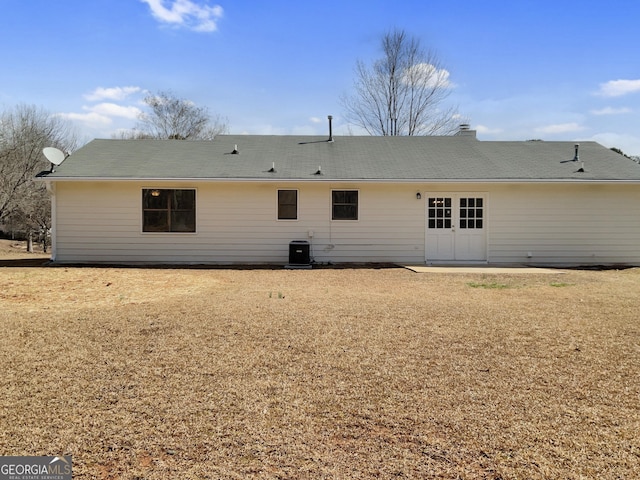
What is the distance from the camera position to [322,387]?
3.40m

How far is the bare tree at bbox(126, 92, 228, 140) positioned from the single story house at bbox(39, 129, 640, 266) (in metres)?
19.8

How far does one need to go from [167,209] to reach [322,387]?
10.1m

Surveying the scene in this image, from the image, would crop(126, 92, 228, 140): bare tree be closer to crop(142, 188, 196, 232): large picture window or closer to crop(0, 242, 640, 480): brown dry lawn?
crop(142, 188, 196, 232): large picture window

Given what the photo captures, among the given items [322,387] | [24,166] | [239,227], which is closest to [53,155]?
[239,227]

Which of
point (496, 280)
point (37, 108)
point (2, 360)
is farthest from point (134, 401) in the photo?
point (37, 108)

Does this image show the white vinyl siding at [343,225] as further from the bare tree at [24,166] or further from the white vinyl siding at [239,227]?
the bare tree at [24,166]

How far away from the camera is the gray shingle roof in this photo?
12.0 m

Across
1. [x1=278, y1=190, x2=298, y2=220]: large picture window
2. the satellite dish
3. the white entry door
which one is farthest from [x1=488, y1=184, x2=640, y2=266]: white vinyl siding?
the satellite dish

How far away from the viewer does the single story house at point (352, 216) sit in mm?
12055

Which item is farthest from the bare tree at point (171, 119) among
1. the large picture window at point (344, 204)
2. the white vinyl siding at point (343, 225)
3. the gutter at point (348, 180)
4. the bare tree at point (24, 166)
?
the large picture window at point (344, 204)

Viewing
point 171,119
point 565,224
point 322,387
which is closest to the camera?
point 322,387

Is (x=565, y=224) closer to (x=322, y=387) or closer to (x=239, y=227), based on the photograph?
(x=239, y=227)

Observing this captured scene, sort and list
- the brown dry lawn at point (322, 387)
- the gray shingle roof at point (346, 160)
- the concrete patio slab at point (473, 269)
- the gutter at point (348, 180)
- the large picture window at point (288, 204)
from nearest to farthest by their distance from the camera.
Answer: the brown dry lawn at point (322, 387)
the concrete patio slab at point (473, 269)
the gutter at point (348, 180)
the gray shingle roof at point (346, 160)
the large picture window at point (288, 204)

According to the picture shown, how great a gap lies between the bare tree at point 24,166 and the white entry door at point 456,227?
59.6 feet
